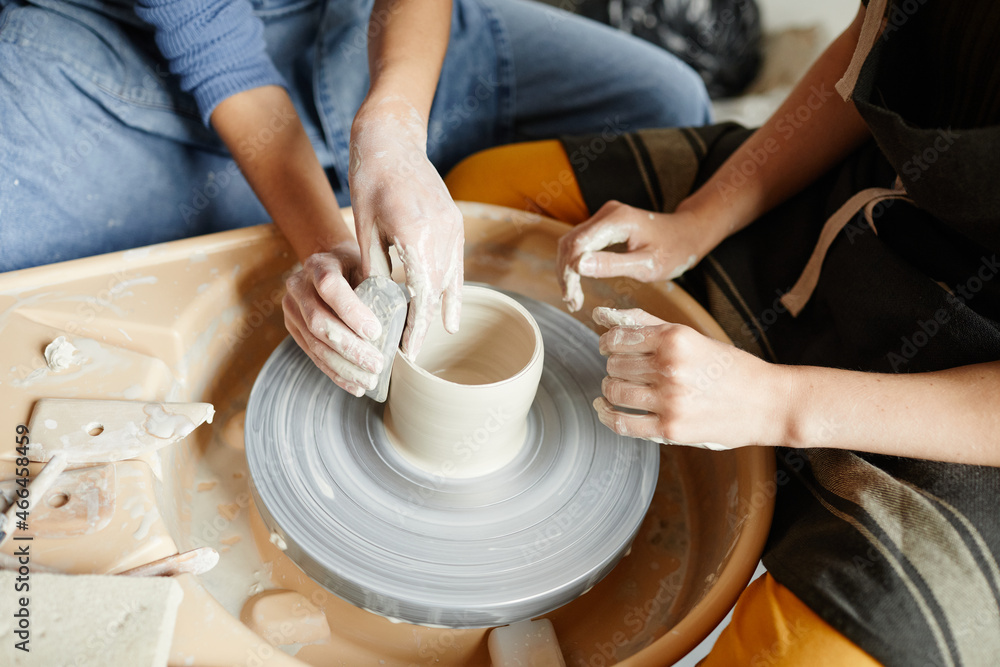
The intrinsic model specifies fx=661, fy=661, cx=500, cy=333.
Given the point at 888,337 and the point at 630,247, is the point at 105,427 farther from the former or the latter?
the point at 888,337

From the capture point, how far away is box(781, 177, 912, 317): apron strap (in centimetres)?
117

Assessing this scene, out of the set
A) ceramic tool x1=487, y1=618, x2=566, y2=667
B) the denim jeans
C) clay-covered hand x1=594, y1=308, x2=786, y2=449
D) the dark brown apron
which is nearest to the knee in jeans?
the denim jeans

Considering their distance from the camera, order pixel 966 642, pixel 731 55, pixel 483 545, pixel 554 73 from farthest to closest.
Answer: pixel 731 55, pixel 554 73, pixel 483 545, pixel 966 642

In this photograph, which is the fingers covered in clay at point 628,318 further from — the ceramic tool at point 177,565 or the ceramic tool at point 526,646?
the ceramic tool at point 177,565

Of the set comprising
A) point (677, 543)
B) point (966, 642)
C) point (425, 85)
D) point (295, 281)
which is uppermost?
point (425, 85)

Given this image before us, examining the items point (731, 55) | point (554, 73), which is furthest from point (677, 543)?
point (731, 55)

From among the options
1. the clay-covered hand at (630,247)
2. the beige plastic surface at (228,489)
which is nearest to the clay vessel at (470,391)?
the clay-covered hand at (630,247)

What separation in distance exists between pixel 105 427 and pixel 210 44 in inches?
30.2

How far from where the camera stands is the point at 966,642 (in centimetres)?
84

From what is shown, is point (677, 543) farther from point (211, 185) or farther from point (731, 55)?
point (731, 55)

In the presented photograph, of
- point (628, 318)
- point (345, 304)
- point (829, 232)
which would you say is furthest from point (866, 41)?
point (345, 304)

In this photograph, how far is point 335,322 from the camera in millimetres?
1020

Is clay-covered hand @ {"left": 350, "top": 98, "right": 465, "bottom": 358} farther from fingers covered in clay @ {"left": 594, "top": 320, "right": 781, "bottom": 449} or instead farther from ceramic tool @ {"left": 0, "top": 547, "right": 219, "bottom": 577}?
ceramic tool @ {"left": 0, "top": 547, "right": 219, "bottom": 577}

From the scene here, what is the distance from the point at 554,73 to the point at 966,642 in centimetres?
152
